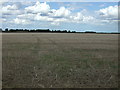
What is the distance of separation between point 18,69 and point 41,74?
1.90 meters

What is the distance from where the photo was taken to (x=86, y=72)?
38.7 ft

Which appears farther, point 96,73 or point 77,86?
point 96,73

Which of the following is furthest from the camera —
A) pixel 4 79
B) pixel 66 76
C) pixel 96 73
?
pixel 96 73

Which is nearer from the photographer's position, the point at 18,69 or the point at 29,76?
the point at 29,76

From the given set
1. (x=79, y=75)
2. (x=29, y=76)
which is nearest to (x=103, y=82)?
(x=79, y=75)

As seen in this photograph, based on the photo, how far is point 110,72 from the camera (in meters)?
11.8

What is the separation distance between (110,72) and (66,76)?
2.75m

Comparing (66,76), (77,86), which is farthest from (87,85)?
(66,76)

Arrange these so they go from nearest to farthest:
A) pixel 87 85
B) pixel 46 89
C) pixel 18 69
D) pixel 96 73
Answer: pixel 46 89 → pixel 87 85 → pixel 96 73 → pixel 18 69

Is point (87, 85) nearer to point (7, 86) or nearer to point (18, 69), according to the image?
point (7, 86)

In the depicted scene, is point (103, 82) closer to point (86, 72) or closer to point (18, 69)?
point (86, 72)

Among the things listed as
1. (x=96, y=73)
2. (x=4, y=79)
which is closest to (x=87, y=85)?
(x=96, y=73)

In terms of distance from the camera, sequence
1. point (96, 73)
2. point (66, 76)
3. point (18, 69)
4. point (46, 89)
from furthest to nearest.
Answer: point (18, 69), point (96, 73), point (66, 76), point (46, 89)

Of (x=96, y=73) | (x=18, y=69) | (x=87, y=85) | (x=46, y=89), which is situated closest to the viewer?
(x=46, y=89)
